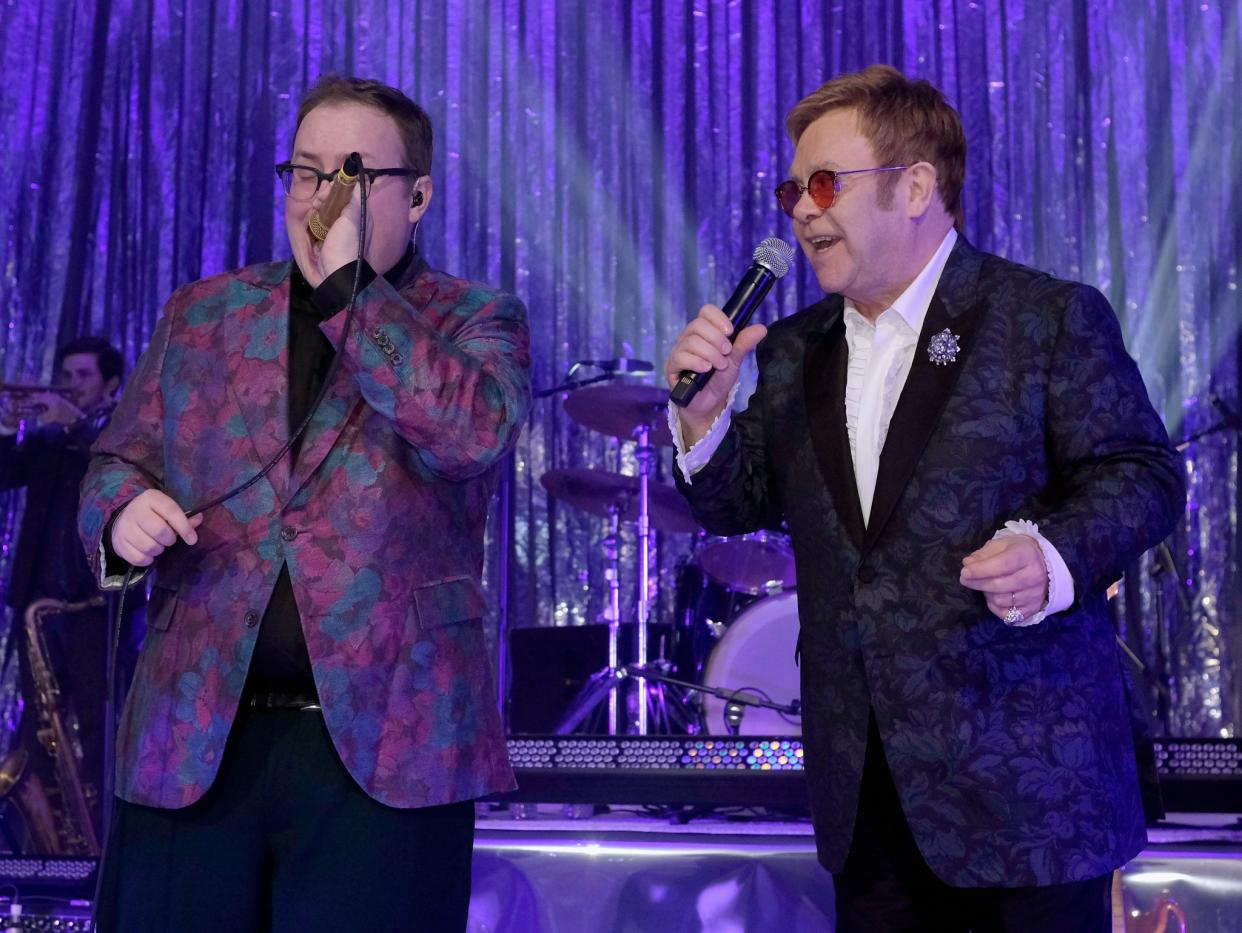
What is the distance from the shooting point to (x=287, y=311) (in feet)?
5.82

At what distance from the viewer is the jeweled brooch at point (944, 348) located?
1.82 m

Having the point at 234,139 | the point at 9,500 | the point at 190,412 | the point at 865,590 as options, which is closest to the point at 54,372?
the point at 9,500

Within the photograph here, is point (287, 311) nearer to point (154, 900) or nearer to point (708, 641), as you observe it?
point (154, 900)

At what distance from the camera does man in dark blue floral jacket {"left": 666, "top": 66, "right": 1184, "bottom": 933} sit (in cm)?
164

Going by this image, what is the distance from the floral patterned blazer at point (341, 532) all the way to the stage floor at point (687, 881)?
1204mm

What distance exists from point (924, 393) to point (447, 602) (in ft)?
2.21

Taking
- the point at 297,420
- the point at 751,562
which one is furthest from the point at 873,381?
the point at 751,562

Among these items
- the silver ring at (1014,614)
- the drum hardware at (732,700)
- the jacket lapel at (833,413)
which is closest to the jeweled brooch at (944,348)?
the jacket lapel at (833,413)

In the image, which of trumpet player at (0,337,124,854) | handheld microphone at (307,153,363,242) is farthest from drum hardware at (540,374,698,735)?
handheld microphone at (307,153,363,242)

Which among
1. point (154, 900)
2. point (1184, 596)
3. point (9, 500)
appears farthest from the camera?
point (9, 500)

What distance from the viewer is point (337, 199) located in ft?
5.46

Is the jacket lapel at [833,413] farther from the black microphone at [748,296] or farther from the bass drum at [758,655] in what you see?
the bass drum at [758,655]

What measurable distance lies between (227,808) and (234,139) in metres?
5.31

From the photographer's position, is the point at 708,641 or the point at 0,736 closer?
the point at 708,641
